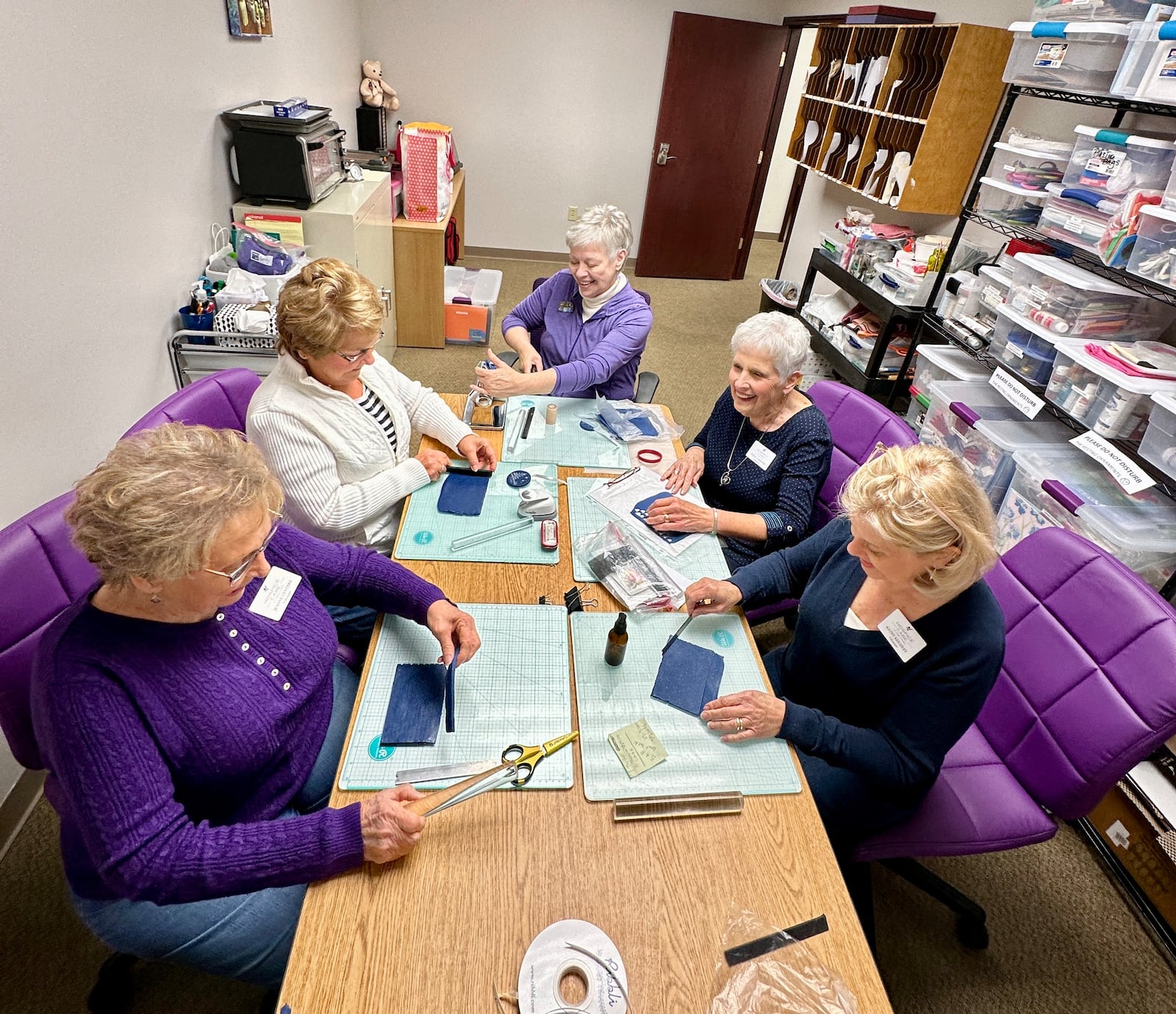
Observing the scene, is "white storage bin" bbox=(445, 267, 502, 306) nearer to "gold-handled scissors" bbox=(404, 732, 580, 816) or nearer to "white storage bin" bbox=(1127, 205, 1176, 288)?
"white storage bin" bbox=(1127, 205, 1176, 288)

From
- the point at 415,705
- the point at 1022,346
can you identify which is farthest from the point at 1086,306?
the point at 415,705

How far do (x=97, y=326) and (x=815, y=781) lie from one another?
2.30m

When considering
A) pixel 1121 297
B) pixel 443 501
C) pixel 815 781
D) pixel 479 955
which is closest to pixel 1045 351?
pixel 1121 297

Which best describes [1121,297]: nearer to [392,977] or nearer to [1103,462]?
[1103,462]

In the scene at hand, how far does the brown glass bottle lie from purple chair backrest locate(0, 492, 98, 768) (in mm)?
943

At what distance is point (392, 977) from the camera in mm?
866

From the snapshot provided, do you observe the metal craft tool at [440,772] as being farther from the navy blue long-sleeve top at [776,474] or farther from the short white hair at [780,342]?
the short white hair at [780,342]

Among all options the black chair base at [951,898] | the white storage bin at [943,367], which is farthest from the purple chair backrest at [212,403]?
the white storage bin at [943,367]

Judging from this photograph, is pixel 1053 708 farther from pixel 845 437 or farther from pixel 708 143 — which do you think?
pixel 708 143

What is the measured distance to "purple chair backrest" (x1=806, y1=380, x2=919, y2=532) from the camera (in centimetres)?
189

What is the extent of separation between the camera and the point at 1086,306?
2.20 meters

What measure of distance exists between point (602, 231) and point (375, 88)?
12.6 ft

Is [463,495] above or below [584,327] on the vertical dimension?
below

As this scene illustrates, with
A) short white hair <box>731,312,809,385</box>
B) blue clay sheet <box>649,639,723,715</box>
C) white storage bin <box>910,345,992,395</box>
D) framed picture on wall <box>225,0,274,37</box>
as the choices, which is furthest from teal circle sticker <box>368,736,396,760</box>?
framed picture on wall <box>225,0,274,37</box>
